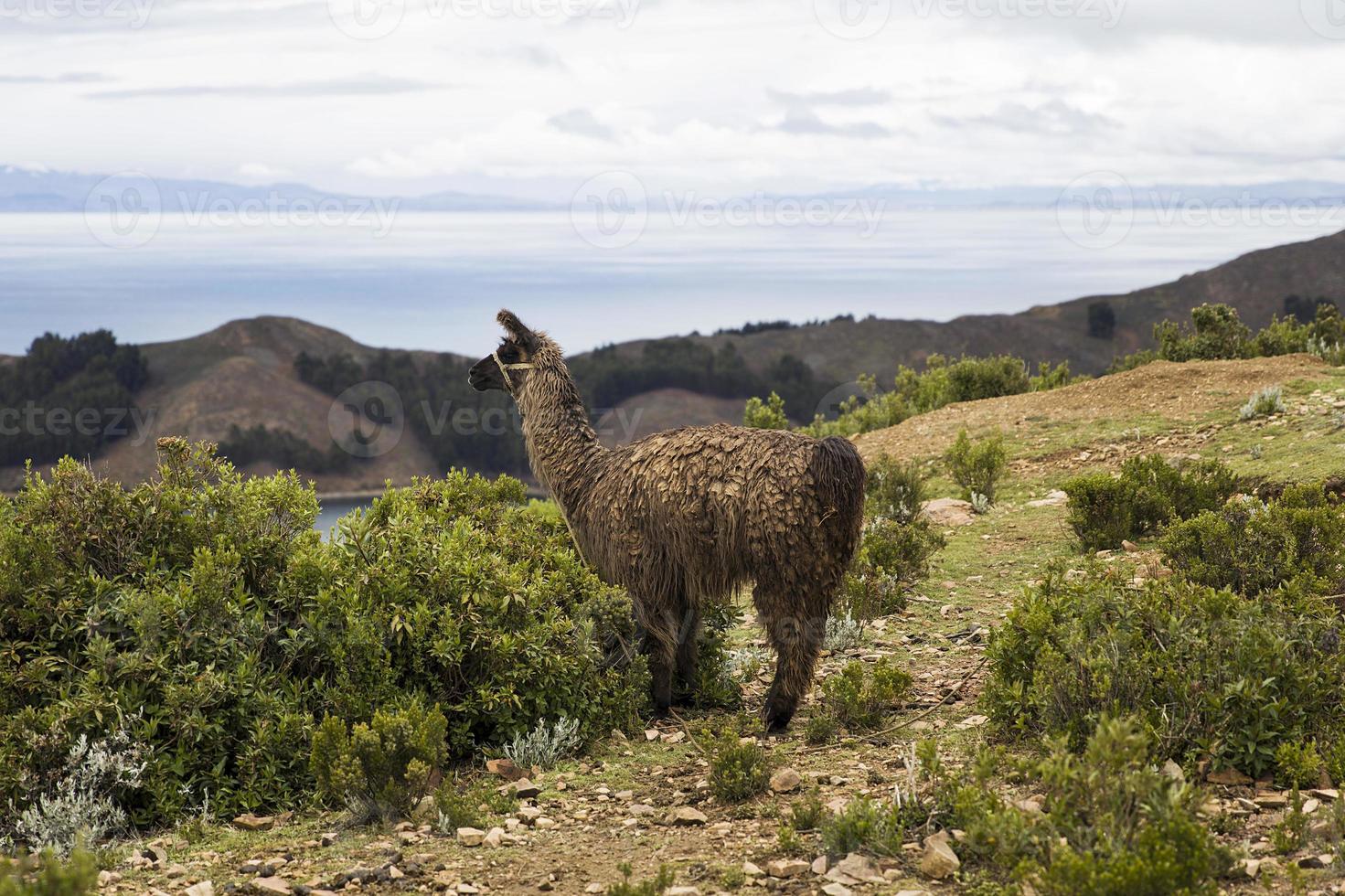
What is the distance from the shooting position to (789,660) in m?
7.59

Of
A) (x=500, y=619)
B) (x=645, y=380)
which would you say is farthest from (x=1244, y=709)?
(x=645, y=380)

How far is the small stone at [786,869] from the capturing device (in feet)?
17.3

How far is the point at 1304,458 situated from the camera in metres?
13.8

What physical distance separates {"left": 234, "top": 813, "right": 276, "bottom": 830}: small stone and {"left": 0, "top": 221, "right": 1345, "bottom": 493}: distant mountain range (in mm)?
37019

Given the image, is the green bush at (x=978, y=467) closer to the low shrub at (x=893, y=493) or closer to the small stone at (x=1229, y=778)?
the low shrub at (x=893, y=493)

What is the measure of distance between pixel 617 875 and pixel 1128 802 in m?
2.23

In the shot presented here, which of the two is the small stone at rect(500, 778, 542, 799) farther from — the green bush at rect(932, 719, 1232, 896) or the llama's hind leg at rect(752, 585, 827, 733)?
the green bush at rect(932, 719, 1232, 896)

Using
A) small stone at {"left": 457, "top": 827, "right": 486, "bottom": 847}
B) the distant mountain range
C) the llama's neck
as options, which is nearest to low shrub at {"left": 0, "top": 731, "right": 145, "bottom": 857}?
small stone at {"left": 457, "top": 827, "right": 486, "bottom": 847}

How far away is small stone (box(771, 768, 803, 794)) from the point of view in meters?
6.48

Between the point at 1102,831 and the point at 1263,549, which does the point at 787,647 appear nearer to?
the point at 1102,831

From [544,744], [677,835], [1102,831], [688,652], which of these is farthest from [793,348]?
[1102,831]

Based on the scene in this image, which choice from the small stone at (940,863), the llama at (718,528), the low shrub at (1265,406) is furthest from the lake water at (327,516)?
the low shrub at (1265,406)

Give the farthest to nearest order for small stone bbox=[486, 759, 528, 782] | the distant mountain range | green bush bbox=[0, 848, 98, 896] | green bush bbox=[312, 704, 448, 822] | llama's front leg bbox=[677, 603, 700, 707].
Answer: the distant mountain range < llama's front leg bbox=[677, 603, 700, 707] < small stone bbox=[486, 759, 528, 782] < green bush bbox=[312, 704, 448, 822] < green bush bbox=[0, 848, 98, 896]

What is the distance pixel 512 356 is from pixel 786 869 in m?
5.03
